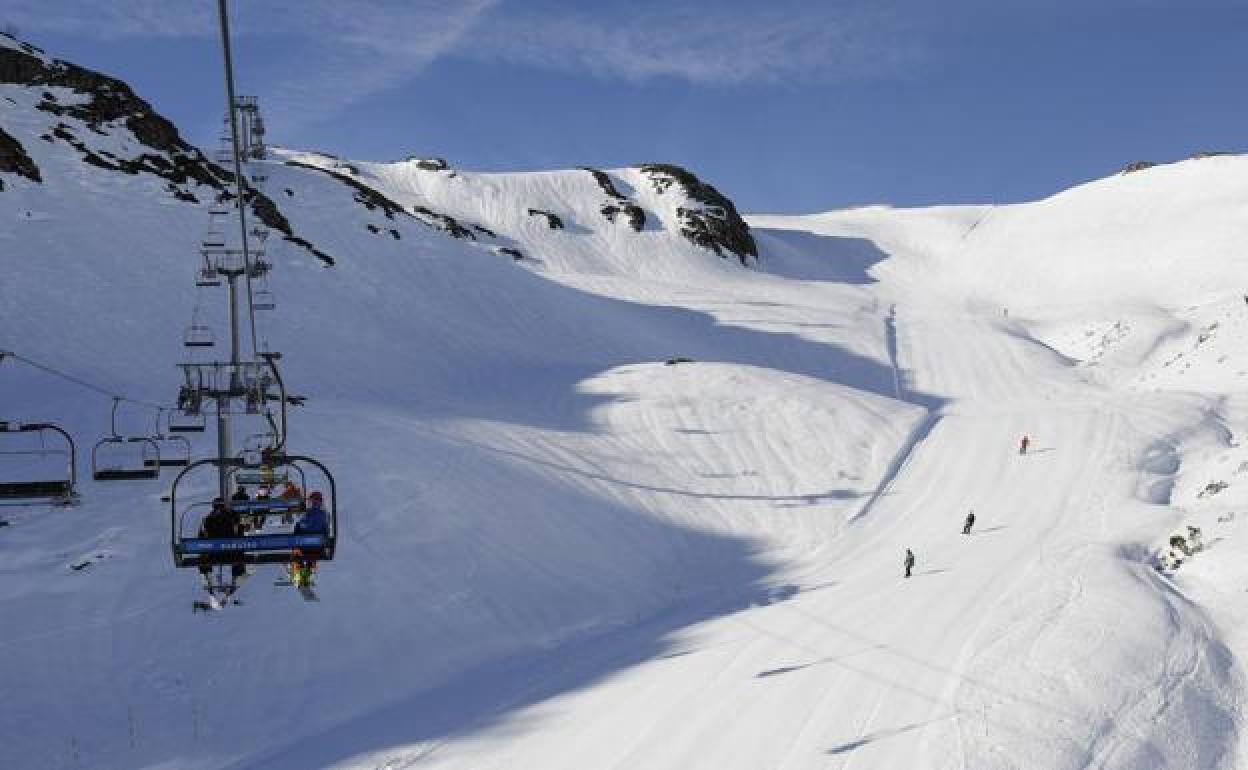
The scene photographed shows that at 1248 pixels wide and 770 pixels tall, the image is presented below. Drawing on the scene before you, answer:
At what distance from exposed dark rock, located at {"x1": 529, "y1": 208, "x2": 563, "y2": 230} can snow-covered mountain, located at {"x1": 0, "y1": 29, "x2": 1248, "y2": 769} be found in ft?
83.4

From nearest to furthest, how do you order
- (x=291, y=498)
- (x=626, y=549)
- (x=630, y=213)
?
(x=291, y=498) → (x=626, y=549) → (x=630, y=213)

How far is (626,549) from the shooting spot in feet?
100

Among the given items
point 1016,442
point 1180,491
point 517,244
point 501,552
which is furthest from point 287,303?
point 517,244

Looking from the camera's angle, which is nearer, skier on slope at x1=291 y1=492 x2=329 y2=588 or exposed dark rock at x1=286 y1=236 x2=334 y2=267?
skier on slope at x1=291 y1=492 x2=329 y2=588

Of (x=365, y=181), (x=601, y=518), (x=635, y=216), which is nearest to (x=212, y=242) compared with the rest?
(x=601, y=518)

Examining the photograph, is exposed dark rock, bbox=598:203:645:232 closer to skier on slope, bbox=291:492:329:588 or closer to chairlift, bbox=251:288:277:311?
chairlift, bbox=251:288:277:311

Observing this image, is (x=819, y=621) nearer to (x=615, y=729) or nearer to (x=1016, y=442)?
(x=615, y=729)

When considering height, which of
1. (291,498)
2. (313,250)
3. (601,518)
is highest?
(313,250)

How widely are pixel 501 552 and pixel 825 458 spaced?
17649 mm

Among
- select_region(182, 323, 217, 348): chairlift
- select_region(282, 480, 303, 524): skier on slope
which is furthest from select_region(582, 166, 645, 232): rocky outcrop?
select_region(282, 480, 303, 524): skier on slope

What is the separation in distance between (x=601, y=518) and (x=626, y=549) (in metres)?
1.85

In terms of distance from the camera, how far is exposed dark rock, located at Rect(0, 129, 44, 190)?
4412 cm

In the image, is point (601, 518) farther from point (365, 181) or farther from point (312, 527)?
point (365, 181)

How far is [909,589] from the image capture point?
26.5 meters
